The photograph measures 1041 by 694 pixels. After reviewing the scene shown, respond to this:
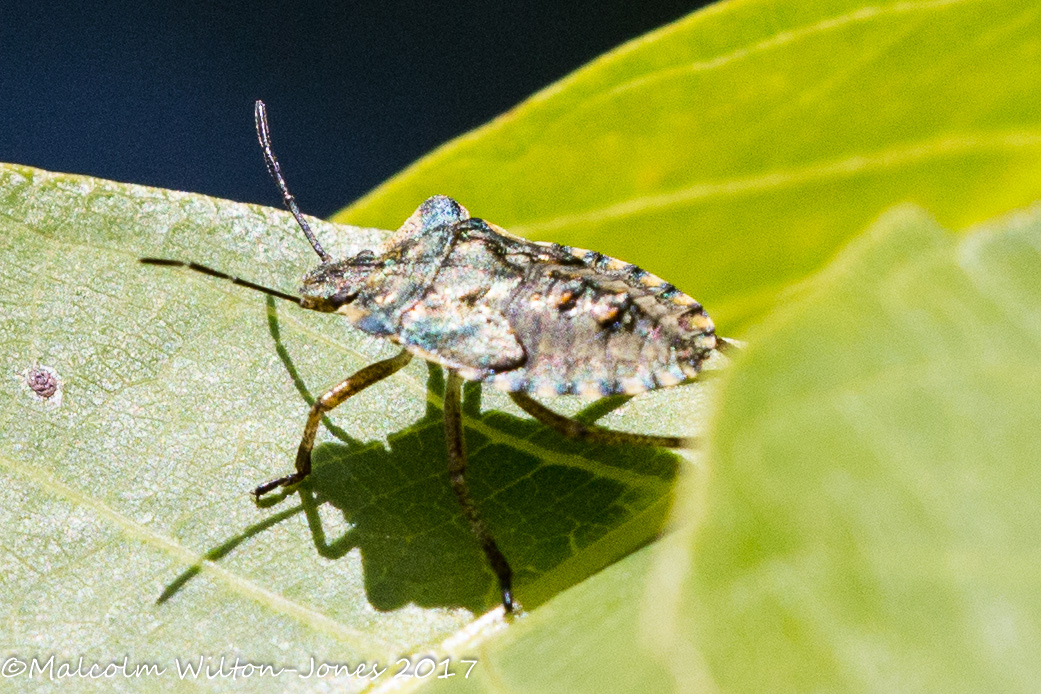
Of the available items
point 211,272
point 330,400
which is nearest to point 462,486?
point 330,400

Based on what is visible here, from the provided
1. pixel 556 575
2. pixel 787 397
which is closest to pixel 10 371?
pixel 556 575

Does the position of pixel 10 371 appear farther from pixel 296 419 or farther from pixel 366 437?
pixel 366 437

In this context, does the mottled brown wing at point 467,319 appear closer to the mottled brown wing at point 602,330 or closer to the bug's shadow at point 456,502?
the mottled brown wing at point 602,330

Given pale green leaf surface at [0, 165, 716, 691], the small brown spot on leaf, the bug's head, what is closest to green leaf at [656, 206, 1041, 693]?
pale green leaf surface at [0, 165, 716, 691]

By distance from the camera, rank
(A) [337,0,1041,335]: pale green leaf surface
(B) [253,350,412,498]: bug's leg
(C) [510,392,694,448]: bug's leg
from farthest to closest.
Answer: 1. (B) [253,350,412,498]: bug's leg
2. (C) [510,392,694,448]: bug's leg
3. (A) [337,0,1041,335]: pale green leaf surface

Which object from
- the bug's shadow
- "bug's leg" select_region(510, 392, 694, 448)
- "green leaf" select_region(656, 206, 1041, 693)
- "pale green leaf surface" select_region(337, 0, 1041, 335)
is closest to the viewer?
"green leaf" select_region(656, 206, 1041, 693)

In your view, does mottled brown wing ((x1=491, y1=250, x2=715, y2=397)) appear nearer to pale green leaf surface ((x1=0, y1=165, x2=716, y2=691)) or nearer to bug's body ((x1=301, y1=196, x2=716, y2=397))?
bug's body ((x1=301, y1=196, x2=716, y2=397))
